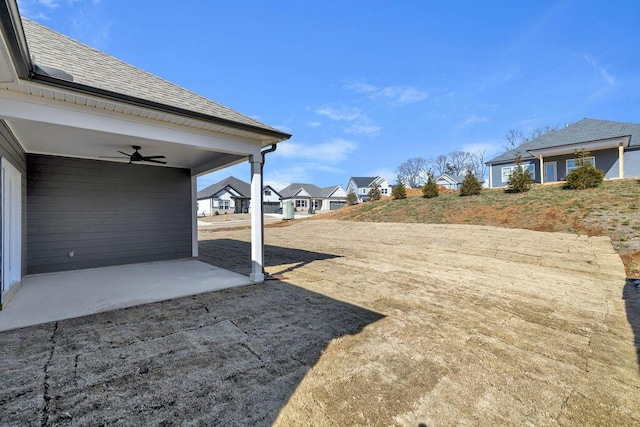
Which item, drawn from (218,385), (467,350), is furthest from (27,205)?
(467,350)

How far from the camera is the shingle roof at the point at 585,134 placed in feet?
54.4

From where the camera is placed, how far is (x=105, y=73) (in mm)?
4281

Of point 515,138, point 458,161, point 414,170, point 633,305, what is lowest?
point 633,305

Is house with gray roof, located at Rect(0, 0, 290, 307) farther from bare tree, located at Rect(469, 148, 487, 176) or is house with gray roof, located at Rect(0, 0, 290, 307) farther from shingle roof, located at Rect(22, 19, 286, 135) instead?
bare tree, located at Rect(469, 148, 487, 176)

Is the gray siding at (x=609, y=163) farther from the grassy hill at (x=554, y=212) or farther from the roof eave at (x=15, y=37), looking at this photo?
the roof eave at (x=15, y=37)

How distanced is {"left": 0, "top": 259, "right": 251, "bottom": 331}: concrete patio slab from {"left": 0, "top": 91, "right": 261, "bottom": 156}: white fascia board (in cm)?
255

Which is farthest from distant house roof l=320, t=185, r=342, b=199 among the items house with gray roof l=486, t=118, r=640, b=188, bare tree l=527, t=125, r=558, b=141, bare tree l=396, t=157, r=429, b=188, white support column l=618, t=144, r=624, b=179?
white support column l=618, t=144, r=624, b=179

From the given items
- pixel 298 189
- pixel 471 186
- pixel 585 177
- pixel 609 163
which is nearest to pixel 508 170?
pixel 609 163

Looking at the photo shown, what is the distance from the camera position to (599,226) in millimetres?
9531

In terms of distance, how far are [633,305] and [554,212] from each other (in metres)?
8.20

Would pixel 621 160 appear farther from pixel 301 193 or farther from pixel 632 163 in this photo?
pixel 301 193

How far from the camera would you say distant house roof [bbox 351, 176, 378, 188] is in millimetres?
49112

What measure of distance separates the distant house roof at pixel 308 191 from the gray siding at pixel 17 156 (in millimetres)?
43354

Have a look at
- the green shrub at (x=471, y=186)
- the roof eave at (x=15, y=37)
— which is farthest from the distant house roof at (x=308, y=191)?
the roof eave at (x=15, y=37)
